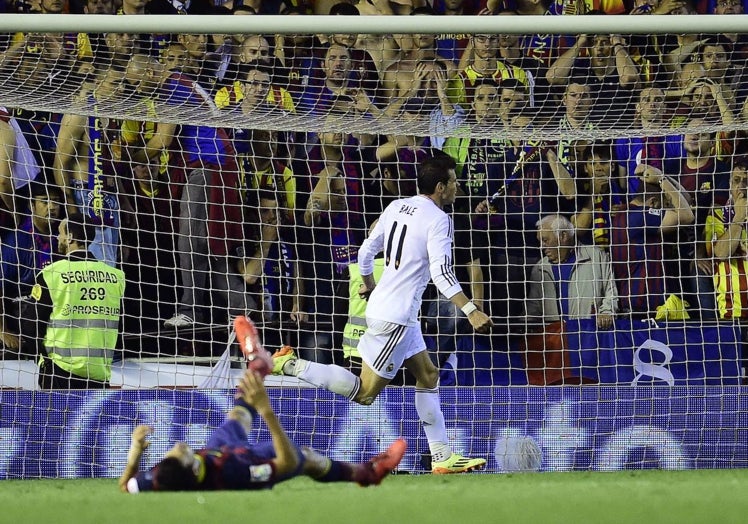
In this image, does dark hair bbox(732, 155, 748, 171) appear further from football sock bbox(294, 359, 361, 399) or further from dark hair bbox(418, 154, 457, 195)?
football sock bbox(294, 359, 361, 399)

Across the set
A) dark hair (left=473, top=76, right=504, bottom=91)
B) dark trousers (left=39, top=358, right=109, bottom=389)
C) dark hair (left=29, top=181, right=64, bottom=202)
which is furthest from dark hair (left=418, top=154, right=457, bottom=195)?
dark hair (left=29, top=181, right=64, bottom=202)

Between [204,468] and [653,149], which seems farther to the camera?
[653,149]

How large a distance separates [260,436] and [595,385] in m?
2.14

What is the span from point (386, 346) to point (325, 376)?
0.39m

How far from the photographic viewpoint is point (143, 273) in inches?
301

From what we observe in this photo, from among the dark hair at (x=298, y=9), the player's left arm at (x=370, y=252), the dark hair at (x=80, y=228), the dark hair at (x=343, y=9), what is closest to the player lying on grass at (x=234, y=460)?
the player's left arm at (x=370, y=252)

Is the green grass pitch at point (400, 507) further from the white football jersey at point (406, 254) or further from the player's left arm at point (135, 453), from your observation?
the white football jersey at point (406, 254)

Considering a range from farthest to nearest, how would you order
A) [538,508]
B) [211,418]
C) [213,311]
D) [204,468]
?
[213,311], [211,418], [204,468], [538,508]

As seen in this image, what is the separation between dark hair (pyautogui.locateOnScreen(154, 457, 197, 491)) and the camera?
4.34 metres

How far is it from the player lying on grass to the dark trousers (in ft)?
8.48

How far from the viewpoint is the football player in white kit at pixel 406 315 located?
628 centimetres

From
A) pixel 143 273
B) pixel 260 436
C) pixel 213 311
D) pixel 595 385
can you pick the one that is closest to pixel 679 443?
pixel 595 385

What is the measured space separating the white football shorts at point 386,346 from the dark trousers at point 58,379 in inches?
72.9

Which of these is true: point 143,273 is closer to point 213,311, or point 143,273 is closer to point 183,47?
point 213,311
